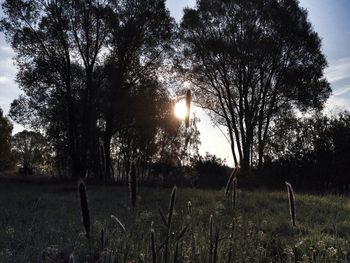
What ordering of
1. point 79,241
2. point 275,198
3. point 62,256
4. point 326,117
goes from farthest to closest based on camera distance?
1. point 326,117
2. point 275,198
3. point 79,241
4. point 62,256

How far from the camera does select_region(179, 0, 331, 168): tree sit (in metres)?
31.9

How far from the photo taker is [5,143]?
56844mm

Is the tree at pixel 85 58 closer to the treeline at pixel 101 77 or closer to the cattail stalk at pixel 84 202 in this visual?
the treeline at pixel 101 77

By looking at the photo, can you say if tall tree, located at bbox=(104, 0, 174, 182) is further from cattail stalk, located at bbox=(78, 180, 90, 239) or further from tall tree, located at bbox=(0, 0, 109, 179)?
cattail stalk, located at bbox=(78, 180, 90, 239)

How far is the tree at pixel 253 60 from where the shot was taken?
31922mm

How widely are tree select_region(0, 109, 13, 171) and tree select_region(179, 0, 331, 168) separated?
1224 inches

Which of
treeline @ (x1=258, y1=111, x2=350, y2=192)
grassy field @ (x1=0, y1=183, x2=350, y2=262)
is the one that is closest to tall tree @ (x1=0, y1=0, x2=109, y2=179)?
treeline @ (x1=258, y1=111, x2=350, y2=192)

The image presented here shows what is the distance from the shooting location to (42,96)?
31734 millimetres

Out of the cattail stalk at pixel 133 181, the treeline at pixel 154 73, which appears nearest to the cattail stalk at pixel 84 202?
the cattail stalk at pixel 133 181

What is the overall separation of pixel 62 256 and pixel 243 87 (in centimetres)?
2957

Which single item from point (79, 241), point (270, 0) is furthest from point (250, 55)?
point (79, 241)

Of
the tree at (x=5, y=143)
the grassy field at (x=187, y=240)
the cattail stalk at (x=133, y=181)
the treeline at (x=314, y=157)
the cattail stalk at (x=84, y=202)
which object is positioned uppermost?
the tree at (x=5, y=143)

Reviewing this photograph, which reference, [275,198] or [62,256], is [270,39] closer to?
[275,198]

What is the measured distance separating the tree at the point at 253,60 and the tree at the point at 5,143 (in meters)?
31.1
